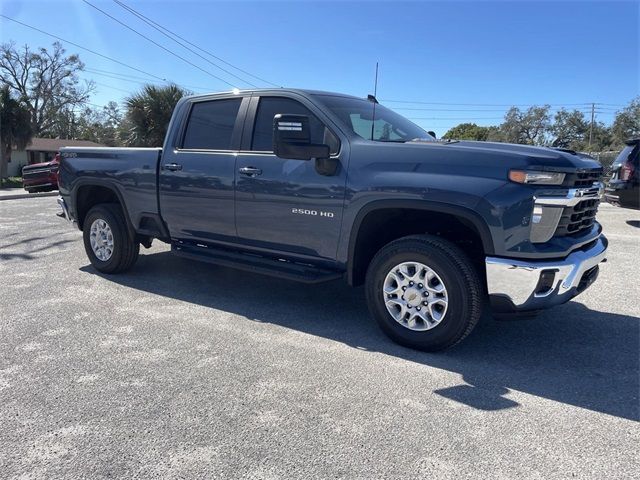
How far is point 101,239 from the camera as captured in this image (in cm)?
597

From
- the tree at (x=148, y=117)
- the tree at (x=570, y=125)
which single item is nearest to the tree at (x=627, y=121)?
the tree at (x=570, y=125)

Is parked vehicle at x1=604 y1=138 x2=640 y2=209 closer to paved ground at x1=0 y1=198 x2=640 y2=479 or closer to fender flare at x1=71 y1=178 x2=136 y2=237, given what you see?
paved ground at x1=0 y1=198 x2=640 y2=479

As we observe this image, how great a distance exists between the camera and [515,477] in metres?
2.36

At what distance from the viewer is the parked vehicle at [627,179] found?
1012cm

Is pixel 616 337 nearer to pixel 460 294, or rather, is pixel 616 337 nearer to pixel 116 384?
pixel 460 294

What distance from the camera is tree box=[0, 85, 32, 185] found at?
91.1ft

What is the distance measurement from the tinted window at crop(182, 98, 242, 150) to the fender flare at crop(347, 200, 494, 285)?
1.67 meters

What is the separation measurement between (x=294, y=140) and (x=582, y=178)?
213 centimetres

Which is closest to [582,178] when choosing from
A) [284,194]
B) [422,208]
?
[422,208]

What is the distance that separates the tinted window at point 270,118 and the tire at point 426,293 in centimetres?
127

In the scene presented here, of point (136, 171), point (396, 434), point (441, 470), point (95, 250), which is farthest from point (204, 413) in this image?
point (95, 250)

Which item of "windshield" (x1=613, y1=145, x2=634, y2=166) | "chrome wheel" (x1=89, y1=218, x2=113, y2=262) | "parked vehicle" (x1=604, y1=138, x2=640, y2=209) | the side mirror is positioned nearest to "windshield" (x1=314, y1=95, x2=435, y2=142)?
the side mirror

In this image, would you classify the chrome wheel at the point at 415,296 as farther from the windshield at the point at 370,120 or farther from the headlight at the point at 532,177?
the windshield at the point at 370,120

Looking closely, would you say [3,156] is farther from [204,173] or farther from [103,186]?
[204,173]
